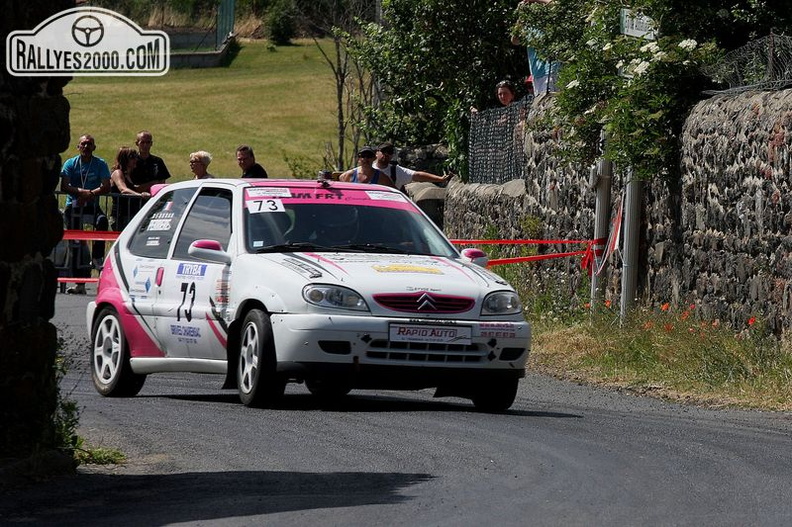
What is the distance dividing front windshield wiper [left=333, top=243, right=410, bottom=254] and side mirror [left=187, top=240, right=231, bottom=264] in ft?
2.52

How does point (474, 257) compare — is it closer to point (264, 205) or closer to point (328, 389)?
point (328, 389)

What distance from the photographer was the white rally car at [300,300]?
448 inches

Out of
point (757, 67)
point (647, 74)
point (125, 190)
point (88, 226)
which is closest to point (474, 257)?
point (757, 67)

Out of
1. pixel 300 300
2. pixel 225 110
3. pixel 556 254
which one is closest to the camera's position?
pixel 300 300

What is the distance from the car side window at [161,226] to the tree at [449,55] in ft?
44.1

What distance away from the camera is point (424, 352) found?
37.5ft

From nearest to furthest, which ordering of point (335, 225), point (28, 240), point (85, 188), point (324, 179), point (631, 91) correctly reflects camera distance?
point (28, 240), point (335, 225), point (324, 179), point (631, 91), point (85, 188)

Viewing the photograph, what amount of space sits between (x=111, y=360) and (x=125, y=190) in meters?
9.34

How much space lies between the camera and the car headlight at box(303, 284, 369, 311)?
1136 centimetres

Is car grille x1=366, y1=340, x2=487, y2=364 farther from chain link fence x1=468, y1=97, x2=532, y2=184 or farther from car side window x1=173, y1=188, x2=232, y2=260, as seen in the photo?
chain link fence x1=468, y1=97, x2=532, y2=184

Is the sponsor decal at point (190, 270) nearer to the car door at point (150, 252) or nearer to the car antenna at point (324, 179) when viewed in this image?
the car door at point (150, 252)

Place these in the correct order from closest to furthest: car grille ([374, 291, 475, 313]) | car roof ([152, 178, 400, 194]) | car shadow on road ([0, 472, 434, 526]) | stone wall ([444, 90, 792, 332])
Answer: car shadow on road ([0, 472, 434, 526]), car grille ([374, 291, 475, 313]), car roof ([152, 178, 400, 194]), stone wall ([444, 90, 792, 332])

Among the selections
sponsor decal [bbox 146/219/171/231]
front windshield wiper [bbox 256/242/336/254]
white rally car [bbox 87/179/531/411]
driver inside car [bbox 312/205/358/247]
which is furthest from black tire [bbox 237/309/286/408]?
sponsor decal [bbox 146/219/171/231]

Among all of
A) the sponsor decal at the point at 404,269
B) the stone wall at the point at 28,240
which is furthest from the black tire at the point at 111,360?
the stone wall at the point at 28,240
